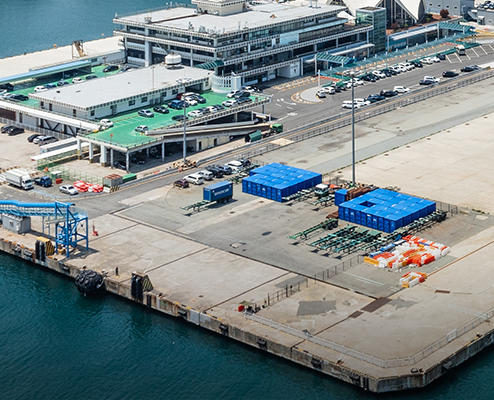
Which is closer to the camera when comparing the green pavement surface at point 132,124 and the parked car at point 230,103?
the green pavement surface at point 132,124

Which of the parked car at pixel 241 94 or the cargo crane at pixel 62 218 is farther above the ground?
the parked car at pixel 241 94

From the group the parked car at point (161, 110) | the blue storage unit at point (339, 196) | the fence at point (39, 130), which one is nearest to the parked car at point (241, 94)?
Result: the parked car at point (161, 110)

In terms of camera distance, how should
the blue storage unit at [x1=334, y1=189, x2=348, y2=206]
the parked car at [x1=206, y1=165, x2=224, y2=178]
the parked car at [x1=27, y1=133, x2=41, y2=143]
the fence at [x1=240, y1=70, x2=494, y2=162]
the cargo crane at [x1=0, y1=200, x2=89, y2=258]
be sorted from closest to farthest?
the cargo crane at [x1=0, y1=200, x2=89, y2=258]
the blue storage unit at [x1=334, y1=189, x2=348, y2=206]
the parked car at [x1=206, y1=165, x2=224, y2=178]
the fence at [x1=240, y1=70, x2=494, y2=162]
the parked car at [x1=27, y1=133, x2=41, y2=143]

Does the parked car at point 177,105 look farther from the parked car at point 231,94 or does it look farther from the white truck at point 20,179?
the white truck at point 20,179

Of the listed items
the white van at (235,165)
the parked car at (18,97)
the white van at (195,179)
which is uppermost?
the parked car at (18,97)

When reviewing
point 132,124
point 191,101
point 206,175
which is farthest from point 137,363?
point 191,101

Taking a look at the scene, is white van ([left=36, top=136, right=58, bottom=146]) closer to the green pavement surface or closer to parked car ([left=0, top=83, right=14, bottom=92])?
the green pavement surface

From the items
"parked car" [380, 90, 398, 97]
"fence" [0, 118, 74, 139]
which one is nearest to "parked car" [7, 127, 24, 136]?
"fence" [0, 118, 74, 139]

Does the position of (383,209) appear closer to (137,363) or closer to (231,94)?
(137,363)
